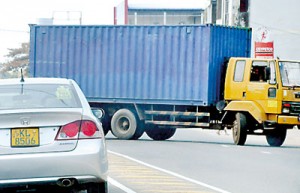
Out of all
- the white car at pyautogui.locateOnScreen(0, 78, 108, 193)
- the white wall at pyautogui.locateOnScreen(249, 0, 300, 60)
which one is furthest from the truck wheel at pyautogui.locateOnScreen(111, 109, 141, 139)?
the white wall at pyautogui.locateOnScreen(249, 0, 300, 60)

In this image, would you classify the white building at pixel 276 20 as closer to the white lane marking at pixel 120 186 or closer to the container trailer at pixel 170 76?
the container trailer at pixel 170 76

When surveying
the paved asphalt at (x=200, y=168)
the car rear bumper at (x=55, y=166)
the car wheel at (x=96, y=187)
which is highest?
the car rear bumper at (x=55, y=166)

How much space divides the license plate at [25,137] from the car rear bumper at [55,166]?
5.3 inches

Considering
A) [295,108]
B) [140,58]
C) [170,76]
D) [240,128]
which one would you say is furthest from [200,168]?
[140,58]

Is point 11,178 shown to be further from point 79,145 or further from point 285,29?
point 285,29

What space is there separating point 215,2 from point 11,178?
53241 millimetres

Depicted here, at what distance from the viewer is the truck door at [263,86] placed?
906 inches

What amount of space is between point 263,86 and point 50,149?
14.7m

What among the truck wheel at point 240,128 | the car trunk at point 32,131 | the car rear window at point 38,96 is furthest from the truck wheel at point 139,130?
the car trunk at point 32,131

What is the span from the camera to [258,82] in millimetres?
23234

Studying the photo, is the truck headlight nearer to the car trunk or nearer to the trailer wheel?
the trailer wheel

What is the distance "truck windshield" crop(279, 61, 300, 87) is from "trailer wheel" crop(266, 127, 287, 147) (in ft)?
5.45

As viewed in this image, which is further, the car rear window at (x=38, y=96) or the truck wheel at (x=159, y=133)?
the truck wheel at (x=159, y=133)

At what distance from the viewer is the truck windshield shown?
23.1 m
